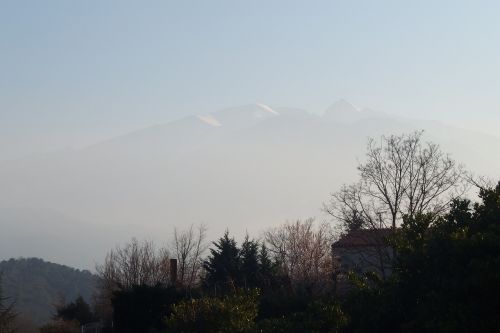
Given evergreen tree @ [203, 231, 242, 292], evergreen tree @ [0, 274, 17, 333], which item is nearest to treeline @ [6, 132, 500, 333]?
evergreen tree @ [203, 231, 242, 292]

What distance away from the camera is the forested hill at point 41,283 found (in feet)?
352

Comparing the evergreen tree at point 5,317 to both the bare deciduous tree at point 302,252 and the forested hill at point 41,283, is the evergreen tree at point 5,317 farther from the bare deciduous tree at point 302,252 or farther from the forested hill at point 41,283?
the forested hill at point 41,283

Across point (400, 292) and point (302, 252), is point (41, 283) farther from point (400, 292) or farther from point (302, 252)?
point (400, 292)

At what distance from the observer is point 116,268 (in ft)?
213

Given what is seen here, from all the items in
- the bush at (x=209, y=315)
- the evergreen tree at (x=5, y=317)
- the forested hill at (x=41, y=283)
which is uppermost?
the forested hill at (x=41, y=283)

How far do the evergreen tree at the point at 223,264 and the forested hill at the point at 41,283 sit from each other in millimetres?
52285

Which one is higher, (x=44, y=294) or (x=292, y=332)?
(x=44, y=294)

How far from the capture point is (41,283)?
12244 cm

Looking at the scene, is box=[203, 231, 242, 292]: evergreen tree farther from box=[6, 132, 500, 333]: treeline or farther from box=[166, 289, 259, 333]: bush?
box=[166, 289, 259, 333]: bush

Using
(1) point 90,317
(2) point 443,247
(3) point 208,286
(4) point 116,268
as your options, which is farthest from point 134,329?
(4) point 116,268

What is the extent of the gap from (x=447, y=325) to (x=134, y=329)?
21617mm

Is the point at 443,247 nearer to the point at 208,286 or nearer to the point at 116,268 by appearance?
the point at 208,286

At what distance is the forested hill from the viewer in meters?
107

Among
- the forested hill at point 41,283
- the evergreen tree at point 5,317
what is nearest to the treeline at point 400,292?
the evergreen tree at point 5,317
